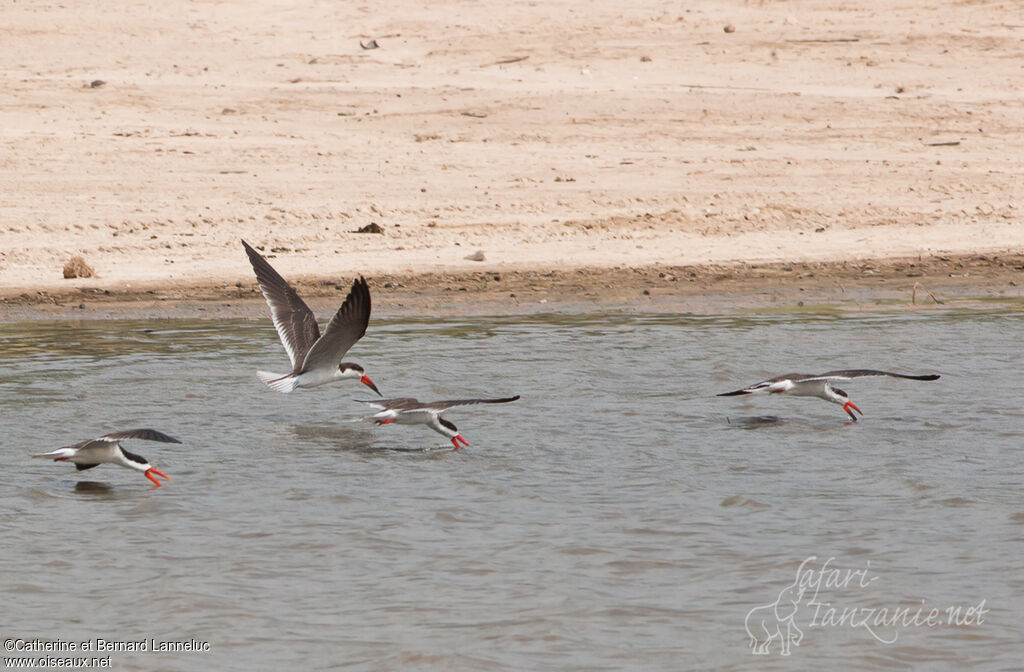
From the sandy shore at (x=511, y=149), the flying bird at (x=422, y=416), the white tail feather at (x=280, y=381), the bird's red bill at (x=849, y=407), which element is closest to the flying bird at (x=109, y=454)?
the flying bird at (x=422, y=416)

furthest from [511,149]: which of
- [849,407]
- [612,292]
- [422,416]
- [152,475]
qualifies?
[152,475]

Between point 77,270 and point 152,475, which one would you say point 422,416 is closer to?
point 152,475

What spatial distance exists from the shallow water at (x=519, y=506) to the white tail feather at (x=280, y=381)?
0.29 meters

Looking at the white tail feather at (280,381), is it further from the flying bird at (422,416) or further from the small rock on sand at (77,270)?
the small rock on sand at (77,270)

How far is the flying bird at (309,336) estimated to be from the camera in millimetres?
9383

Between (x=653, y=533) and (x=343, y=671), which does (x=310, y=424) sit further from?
(x=343, y=671)

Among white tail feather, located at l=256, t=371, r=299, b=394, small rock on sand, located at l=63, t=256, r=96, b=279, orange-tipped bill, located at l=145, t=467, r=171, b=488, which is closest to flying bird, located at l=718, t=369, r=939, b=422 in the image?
white tail feather, located at l=256, t=371, r=299, b=394

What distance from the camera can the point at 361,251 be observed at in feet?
50.3

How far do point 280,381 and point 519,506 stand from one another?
2.65m

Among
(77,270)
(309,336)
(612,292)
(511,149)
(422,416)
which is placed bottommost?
(612,292)

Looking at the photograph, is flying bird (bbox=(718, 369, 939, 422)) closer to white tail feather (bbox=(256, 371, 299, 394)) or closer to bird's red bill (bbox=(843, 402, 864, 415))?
bird's red bill (bbox=(843, 402, 864, 415))

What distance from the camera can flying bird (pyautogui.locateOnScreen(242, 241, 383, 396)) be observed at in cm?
938

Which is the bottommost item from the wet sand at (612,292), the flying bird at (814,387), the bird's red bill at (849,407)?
the wet sand at (612,292)

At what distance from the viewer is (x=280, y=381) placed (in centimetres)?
998
